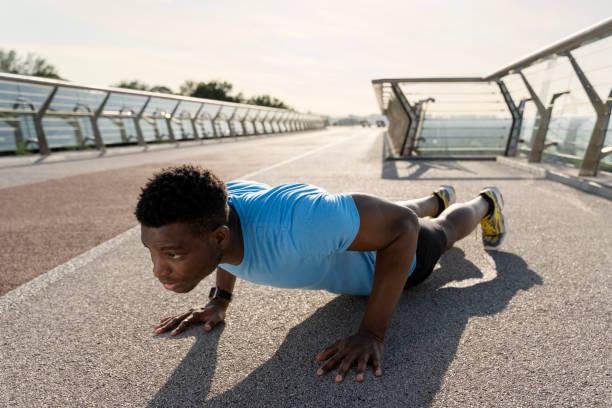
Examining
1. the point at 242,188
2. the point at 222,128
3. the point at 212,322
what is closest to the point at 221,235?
the point at 242,188

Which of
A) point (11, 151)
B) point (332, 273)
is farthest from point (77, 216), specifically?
point (11, 151)

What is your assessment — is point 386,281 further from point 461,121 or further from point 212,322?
point 461,121

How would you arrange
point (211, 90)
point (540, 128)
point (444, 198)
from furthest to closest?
point (211, 90), point (540, 128), point (444, 198)

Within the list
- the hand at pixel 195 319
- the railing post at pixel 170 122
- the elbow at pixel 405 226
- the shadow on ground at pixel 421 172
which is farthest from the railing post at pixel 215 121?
the elbow at pixel 405 226

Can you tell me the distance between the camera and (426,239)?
233 centimetres

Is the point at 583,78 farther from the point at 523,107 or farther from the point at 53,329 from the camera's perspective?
the point at 53,329

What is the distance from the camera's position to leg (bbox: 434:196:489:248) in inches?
107

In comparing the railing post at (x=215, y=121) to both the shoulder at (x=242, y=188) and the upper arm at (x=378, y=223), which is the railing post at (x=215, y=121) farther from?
the upper arm at (x=378, y=223)

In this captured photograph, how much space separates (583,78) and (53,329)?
7.11 meters

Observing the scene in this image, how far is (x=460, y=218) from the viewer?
2.85 metres

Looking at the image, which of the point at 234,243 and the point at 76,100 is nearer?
the point at 234,243

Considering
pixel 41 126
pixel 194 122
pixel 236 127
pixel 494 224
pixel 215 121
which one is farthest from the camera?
pixel 236 127

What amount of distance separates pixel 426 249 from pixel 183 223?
130cm

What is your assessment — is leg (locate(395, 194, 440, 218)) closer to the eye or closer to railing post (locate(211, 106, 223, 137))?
the eye
